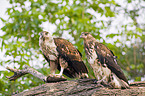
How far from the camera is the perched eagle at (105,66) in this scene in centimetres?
291

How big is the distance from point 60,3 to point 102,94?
401 cm

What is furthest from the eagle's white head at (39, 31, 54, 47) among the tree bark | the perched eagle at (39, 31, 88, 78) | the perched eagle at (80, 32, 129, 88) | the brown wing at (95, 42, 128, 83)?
the brown wing at (95, 42, 128, 83)

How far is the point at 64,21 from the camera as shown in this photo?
564cm

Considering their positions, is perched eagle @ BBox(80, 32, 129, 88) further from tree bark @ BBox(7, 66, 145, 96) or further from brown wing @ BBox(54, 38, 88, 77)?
brown wing @ BBox(54, 38, 88, 77)

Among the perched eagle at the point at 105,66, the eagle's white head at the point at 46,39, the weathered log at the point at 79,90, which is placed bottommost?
the weathered log at the point at 79,90

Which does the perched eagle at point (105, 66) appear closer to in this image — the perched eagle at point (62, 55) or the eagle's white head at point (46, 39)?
the perched eagle at point (62, 55)

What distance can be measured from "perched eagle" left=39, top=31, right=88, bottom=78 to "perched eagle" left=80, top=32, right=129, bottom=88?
15.7 inches

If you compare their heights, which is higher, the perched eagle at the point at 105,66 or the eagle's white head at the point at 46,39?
the eagle's white head at the point at 46,39

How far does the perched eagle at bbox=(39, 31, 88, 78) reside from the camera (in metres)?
3.39

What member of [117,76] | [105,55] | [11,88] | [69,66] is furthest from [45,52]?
[11,88]

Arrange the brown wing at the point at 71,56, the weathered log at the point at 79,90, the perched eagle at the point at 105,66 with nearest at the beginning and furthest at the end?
the weathered log at the point at 79,90 < the perched eagle at the point at 105,66 < the brown wing at the point at 71,56

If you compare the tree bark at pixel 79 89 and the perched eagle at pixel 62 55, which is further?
the perched eagle at pixel 62 55

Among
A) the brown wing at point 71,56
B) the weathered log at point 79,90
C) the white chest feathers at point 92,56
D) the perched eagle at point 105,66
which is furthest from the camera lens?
the brown wing at point 71,56

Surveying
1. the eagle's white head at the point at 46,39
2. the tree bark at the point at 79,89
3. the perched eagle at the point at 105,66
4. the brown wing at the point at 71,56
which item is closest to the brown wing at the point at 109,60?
the perched eagle at the point at 105,66
